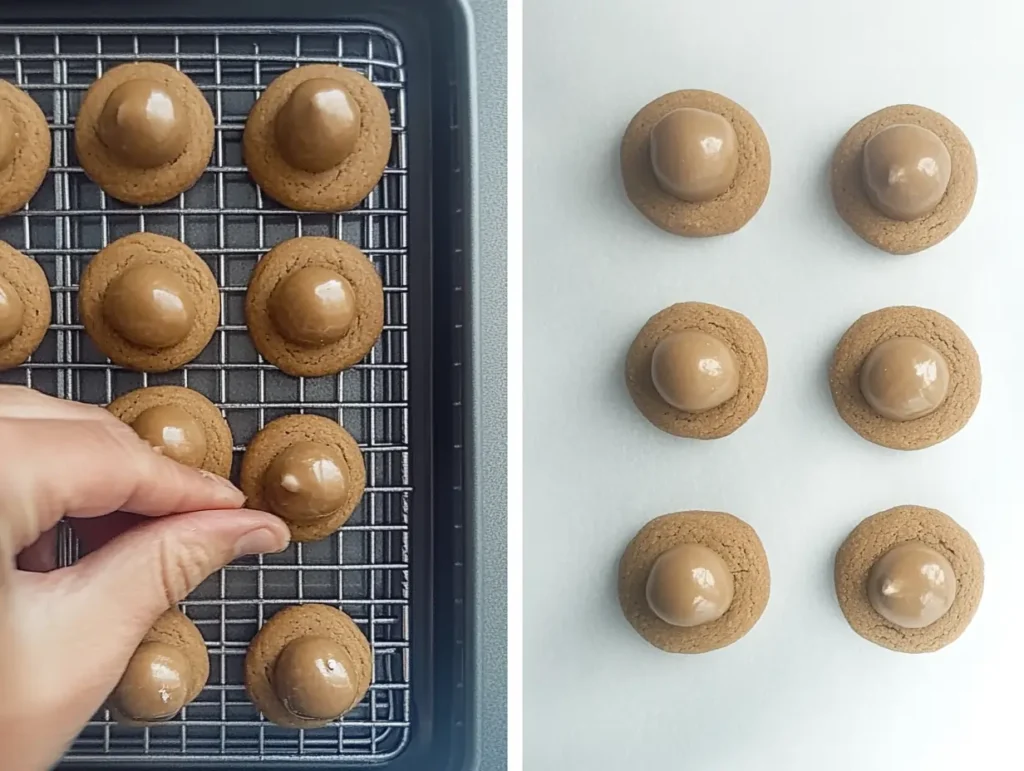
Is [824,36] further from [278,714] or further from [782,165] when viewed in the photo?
[278,714]

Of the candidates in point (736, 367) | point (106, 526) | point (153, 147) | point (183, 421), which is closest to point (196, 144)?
point (153, 147)

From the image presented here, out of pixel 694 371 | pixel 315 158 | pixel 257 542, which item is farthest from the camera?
pixel 694 371

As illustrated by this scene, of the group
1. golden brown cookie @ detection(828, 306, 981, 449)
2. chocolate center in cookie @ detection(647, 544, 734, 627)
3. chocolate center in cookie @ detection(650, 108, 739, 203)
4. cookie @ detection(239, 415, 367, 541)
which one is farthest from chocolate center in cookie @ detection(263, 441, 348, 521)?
golden brown cookie @ detection(828, 306, 981, 449)

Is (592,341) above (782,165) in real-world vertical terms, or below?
below

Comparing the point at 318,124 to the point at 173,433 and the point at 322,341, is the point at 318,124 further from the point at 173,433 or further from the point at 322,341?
the point at 173,433

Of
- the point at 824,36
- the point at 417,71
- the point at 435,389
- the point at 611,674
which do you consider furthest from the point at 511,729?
the point at 824,36

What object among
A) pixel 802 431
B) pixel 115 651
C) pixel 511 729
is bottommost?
pixel 511 729
